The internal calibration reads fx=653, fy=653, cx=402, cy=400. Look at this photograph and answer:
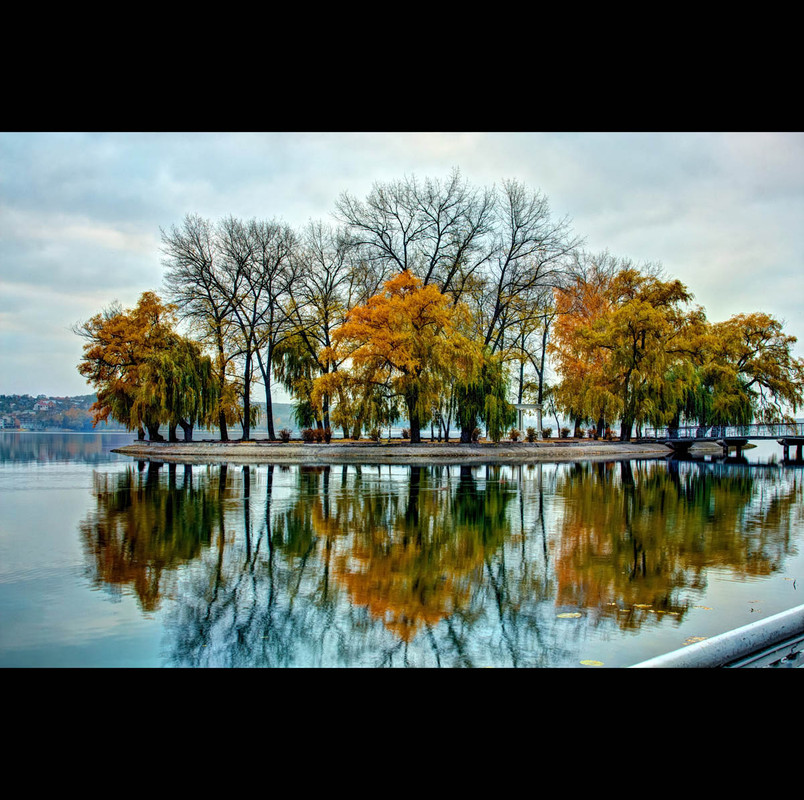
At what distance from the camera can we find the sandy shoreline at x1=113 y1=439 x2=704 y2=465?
32312 mm

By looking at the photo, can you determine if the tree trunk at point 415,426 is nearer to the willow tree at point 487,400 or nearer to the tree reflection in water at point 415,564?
the willow tree at point 487,400

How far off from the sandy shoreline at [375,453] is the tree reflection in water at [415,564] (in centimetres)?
1422

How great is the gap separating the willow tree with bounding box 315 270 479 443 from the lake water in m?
15.9

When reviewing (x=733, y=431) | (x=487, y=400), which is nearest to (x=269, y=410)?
(x=487, y=400)

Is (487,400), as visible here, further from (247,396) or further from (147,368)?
(147,368)

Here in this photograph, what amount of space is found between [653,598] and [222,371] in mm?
35303

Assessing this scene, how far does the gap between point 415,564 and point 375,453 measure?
24412 millimetres

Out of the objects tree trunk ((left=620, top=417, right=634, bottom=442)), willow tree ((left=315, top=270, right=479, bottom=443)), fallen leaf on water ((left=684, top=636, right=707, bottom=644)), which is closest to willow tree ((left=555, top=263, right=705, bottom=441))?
tree trunk ((left=620, top=417, right=634, bottom=442))

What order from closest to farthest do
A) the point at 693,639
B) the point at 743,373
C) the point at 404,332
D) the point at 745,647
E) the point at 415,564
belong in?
the point at 745,647 < the point at 693,639 < the point at 415,564 < the point at 404,332 < the point at 743,373

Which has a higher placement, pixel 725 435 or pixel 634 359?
pixel 634 359

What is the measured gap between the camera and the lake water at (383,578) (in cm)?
522

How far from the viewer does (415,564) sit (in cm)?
833

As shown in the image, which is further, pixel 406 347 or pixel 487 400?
pixel 487 400
